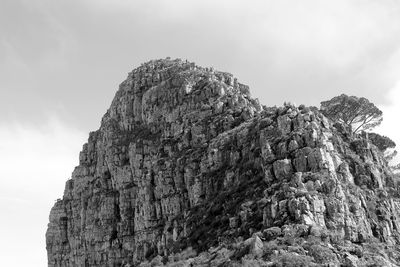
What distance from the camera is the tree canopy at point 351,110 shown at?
122 metres

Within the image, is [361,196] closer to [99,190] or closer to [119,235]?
[119,235]

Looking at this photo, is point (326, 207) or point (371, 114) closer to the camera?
point (326, 207)

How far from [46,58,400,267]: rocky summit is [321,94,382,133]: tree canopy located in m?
13.9

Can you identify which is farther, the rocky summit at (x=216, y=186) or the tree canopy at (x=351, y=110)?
the tree canopy at (x=351, y=110)

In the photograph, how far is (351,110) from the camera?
123 metres

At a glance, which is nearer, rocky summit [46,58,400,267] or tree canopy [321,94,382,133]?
rocky summit [46,58,400,267]

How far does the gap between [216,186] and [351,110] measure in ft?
135

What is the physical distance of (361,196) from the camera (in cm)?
8338

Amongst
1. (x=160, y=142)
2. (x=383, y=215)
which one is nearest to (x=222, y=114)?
(x=160, y=142)

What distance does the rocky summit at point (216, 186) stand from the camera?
72.7 meters

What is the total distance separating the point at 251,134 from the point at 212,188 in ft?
41.4

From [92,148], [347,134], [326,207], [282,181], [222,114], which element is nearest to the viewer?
[326,207]

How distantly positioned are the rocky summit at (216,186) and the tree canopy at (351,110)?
546 inches

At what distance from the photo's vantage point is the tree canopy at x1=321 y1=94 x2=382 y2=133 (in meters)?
122
